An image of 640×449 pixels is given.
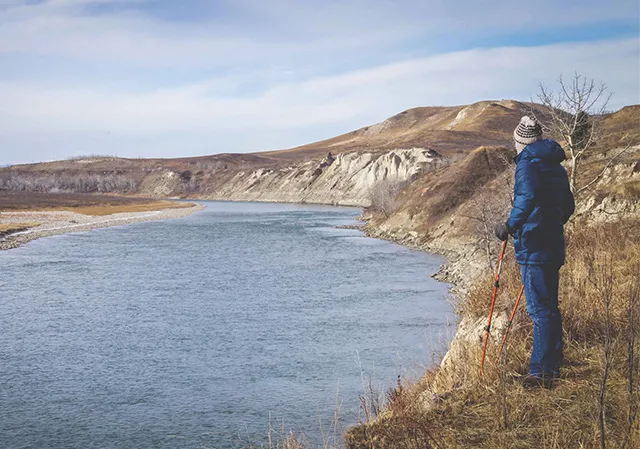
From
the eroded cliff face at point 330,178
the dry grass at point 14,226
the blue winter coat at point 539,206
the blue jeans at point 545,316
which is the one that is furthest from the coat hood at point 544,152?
the eroded cliff face at point 330,178

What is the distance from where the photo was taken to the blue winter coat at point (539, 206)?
599 cm

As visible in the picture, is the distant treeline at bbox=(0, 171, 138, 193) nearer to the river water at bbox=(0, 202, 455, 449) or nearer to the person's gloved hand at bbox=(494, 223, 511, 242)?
the river water at bbox=(0, 202, 455, 449)

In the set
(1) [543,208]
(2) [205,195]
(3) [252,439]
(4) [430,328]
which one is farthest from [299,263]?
(2) [205,195]

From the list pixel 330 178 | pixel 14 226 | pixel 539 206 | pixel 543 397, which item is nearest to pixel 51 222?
pixel 14 226

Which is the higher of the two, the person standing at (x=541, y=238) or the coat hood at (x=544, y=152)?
the coat hood at (x=544, y=152)

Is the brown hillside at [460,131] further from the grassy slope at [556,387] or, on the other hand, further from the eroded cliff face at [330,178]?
the grassy slope at [556,387]

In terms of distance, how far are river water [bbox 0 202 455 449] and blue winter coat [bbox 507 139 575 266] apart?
4296mm

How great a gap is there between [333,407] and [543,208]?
19.9 feet

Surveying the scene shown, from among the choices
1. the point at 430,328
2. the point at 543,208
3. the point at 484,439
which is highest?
the point at 543,208

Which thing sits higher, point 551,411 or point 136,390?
point 551,411

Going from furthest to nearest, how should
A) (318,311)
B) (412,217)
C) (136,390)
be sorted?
(412,217)
(318,311)
(136,390)

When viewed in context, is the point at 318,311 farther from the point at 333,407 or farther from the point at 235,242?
the point at 235,242

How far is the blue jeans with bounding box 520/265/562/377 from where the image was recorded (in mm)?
6020

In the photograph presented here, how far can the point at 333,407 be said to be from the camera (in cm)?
1080
